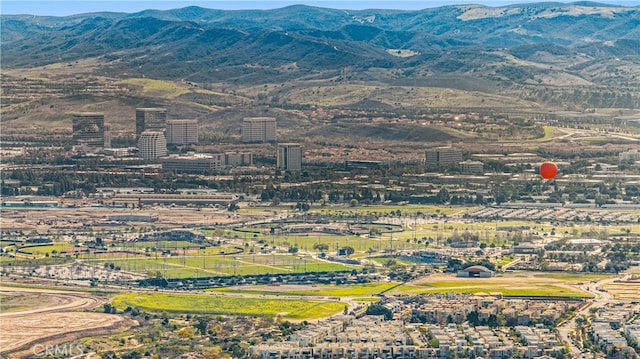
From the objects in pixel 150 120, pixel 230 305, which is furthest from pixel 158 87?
pixel 230 305

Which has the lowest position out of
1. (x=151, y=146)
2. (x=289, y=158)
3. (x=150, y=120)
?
(x=289, y=158)

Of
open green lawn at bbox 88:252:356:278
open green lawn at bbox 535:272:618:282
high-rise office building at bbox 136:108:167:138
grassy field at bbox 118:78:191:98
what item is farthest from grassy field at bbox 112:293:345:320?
grassy field at bbox 118:78:191:98

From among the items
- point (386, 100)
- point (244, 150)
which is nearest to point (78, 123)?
point (244, 150)

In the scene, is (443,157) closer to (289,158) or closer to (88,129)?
(289,158)

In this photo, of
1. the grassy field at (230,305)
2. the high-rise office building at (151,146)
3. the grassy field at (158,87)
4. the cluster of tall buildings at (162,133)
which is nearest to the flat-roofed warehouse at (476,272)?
the grassy field at (230,305)

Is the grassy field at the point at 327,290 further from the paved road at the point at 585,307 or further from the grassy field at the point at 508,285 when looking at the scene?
the paved road at the point at 585,307

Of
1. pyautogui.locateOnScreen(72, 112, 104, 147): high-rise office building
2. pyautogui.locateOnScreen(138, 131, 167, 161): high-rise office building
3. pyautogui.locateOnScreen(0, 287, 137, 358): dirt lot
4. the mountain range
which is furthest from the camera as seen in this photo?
the mountain range

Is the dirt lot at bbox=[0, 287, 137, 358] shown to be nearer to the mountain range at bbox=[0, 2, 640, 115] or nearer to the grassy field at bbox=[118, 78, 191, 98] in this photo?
the grassy field at bbox=[118, 78, 191, 98]
